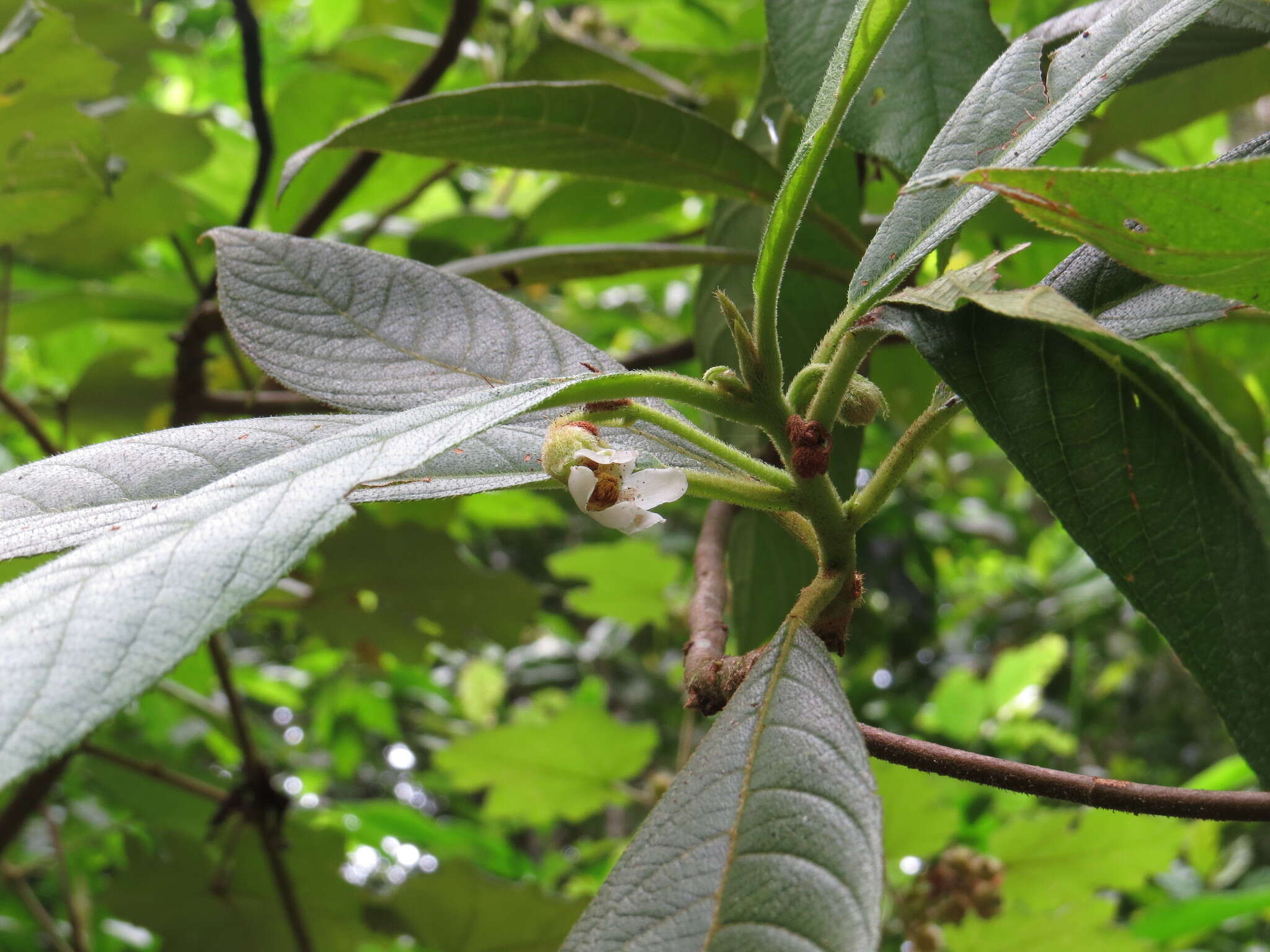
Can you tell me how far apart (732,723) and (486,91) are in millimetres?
416

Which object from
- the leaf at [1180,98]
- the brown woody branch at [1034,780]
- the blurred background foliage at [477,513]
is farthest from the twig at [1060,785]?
the leaf at [1180,98]

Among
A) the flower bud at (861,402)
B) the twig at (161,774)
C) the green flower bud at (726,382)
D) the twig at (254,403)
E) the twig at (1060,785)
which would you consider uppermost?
the twig at (254,403)

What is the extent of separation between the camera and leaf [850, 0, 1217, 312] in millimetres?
417

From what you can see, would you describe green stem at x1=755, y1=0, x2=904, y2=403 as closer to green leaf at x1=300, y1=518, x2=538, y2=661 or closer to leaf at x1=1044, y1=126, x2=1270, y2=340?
leaf at x1=1044, y1=126, x2=1270, y2=340

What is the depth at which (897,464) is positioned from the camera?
0.46 metres

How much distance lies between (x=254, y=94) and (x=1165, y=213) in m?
0.80

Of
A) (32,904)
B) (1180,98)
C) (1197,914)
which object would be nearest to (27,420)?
(32,904)

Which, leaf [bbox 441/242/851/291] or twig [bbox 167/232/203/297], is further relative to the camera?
twig [bbox 167/232/203/297]

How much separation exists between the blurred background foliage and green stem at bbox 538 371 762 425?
204mm

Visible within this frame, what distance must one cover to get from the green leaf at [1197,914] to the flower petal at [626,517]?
42.7 inches

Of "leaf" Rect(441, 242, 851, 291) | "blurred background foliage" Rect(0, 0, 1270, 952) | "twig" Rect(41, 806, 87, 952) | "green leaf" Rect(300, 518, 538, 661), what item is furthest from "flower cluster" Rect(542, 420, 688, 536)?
"twig" Rect(41, 806, 87, 952)

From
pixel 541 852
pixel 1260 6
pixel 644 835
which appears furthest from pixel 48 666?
pixel 541 852

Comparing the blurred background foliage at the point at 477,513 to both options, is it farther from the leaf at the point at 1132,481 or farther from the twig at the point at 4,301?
the leaf at the point at 1132,481

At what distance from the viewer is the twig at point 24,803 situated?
1.02 metres
